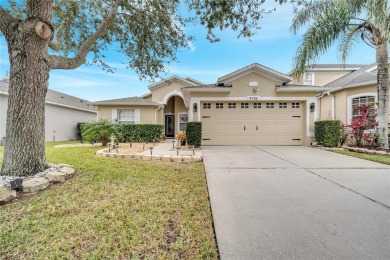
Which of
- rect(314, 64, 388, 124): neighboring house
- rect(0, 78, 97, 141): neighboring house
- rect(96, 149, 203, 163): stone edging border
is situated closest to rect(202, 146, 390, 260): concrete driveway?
rect(96, 149, 203, 163): stone edging border

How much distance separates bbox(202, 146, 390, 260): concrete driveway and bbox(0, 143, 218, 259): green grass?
35cm

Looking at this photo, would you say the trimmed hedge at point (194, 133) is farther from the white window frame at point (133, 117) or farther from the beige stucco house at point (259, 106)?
the white window frame at point (133, 117)

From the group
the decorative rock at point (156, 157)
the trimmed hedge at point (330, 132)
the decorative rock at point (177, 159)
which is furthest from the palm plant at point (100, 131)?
the trimmed hedge at point (330, 132)

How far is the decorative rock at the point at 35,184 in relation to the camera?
3788 mm

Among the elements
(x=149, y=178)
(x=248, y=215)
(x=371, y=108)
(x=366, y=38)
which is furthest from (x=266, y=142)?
(x=248, y=215)

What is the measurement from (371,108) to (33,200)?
14.6m

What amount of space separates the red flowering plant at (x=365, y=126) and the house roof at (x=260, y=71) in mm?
4174

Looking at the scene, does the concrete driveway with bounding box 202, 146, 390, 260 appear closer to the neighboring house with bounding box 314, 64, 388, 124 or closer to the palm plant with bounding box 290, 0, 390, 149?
the palm plant with bounding box 290, 0, 390, 149

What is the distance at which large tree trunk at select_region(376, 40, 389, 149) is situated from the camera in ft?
29.4

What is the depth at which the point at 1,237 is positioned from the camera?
7.80 feet

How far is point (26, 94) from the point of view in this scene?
427 centimetres

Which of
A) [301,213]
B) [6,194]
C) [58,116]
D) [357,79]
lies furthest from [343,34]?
[58,116]

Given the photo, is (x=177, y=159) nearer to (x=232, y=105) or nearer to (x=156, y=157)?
(x=156, y=157)

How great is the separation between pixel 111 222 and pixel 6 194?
2215 mm
